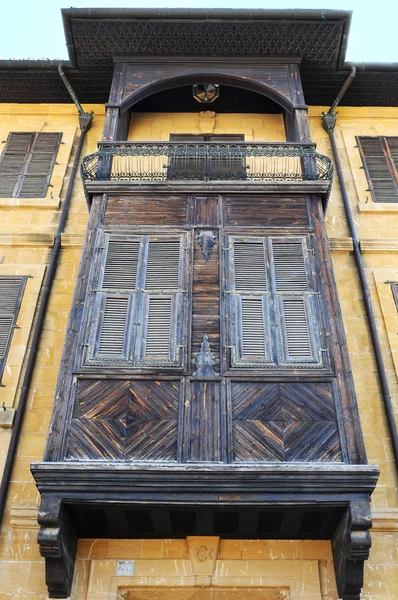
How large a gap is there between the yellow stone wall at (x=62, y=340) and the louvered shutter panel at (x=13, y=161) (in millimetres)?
286

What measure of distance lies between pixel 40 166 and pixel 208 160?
132 inches

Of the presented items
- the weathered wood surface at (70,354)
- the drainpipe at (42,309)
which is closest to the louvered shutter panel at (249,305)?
the weathered wood surface at (70,354)

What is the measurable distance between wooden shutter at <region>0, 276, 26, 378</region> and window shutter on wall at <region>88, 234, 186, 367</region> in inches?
69.7

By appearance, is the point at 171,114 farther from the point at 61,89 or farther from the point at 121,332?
the point at 121,332

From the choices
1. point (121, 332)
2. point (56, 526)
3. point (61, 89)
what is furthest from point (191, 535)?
point (61, 89)

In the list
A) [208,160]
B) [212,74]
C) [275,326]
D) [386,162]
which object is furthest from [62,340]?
[386,162]

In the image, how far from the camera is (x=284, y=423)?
755cm

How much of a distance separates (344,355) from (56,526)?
12.4 feet

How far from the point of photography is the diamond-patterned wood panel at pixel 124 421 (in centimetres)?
735

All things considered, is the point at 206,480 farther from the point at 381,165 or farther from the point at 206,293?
the point at 381,165

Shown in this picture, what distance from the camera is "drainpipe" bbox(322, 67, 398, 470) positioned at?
896cm

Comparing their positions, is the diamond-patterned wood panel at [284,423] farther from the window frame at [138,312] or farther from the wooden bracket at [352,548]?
the window frame at [138,312]

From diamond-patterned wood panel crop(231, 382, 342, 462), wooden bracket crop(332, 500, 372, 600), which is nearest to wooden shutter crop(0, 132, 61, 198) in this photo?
diamond-patterned wood panel crop(231, 382, 342, 462)

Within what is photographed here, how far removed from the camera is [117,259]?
30.1ft
